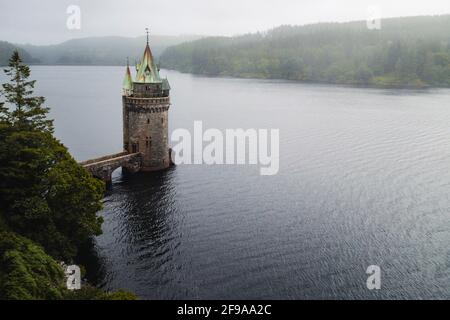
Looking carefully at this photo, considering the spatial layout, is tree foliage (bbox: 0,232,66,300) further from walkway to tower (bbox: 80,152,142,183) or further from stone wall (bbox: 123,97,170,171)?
stone wall (bbox: 123,97,170,171)

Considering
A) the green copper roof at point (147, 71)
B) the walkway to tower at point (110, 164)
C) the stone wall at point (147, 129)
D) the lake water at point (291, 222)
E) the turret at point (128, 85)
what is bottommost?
the lake water at point (291, 222)

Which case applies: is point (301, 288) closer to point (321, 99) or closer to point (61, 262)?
point (61, 262)

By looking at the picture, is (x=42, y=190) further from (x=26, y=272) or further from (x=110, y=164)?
(x=110, y=164)

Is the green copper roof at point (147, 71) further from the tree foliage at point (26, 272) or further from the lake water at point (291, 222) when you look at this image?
the tree foliage at point (26, 272)

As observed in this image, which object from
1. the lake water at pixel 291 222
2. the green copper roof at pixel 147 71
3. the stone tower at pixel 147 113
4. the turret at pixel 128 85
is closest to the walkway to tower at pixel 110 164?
the stone tower at pixel 147 113

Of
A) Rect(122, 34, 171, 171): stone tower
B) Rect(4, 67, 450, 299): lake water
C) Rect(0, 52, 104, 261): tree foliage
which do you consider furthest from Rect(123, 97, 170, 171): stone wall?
Rect(0, 52, 104, 261): tree foliage
